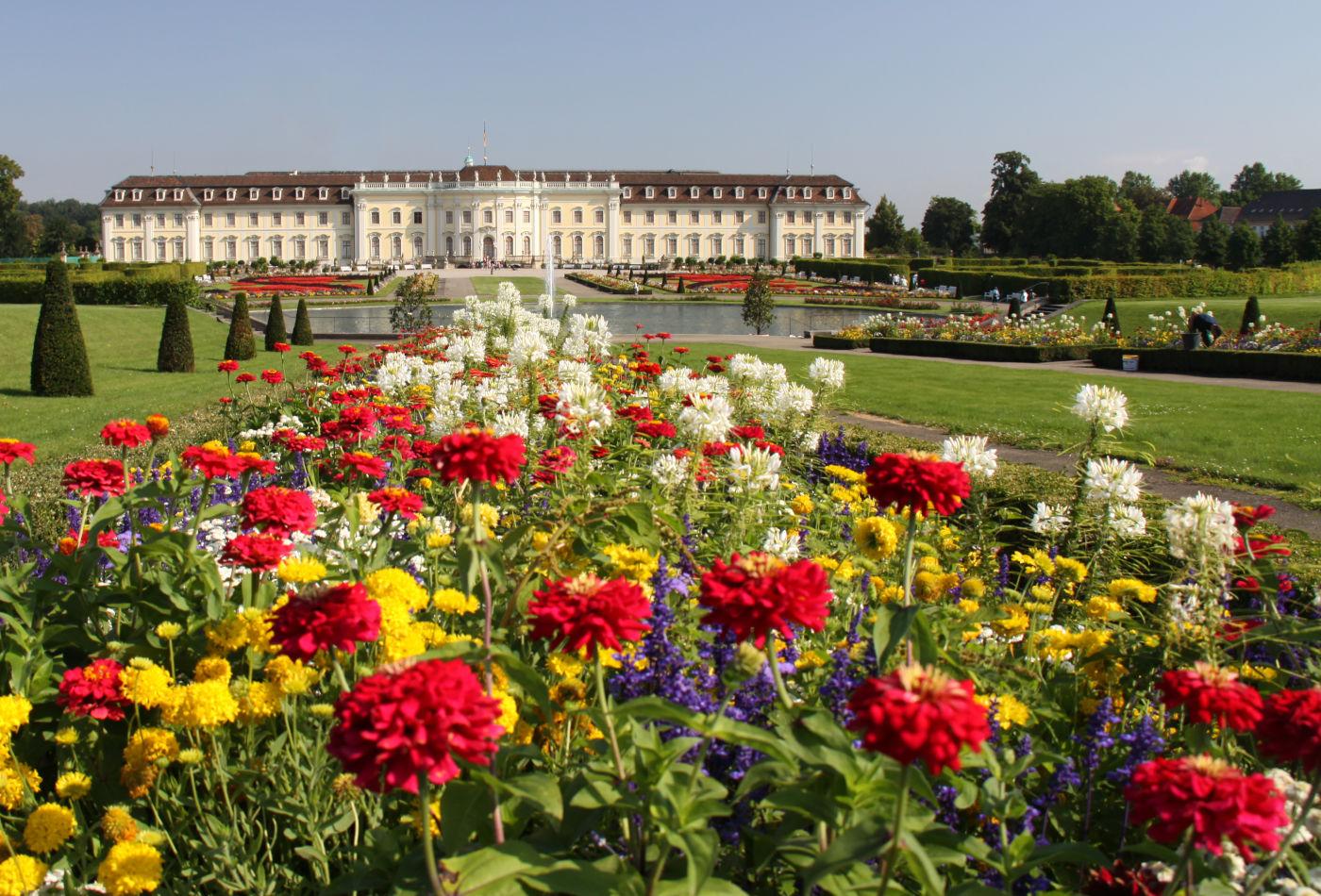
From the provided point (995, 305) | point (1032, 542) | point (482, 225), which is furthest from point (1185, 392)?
point (482, 225)

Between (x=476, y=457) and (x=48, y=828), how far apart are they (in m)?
0.97

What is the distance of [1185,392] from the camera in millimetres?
11555

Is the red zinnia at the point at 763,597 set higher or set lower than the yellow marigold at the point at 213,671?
higher

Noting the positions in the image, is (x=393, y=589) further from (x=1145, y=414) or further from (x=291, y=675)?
(x=1145, y=414)

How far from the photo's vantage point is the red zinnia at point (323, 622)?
148 centimetres

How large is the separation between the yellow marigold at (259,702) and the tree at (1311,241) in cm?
5429

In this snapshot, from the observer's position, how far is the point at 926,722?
1062 millimetres

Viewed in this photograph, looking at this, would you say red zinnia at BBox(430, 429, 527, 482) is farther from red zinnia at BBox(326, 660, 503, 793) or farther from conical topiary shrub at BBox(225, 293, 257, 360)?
conical topiary shrub at BBox(225, 293, 257, 360)

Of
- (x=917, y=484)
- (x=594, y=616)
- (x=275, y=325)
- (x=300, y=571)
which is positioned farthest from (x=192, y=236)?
(x=594, y=616)

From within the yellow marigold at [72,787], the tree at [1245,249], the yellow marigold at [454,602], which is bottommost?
the yellow marigold at [72,787]

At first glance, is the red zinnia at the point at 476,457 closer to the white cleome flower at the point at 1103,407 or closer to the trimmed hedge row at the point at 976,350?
the white cleome flower at the point at 1103,407

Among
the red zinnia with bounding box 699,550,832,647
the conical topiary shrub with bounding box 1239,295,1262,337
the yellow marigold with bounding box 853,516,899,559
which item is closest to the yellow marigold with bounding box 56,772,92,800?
the red zinnia with bounding box 699,550,832,647

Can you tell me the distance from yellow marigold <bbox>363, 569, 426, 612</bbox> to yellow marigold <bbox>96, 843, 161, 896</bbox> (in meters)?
0.57

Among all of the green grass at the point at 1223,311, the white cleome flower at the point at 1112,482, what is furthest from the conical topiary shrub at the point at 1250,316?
the white cleome flower at the point at 1112,482
